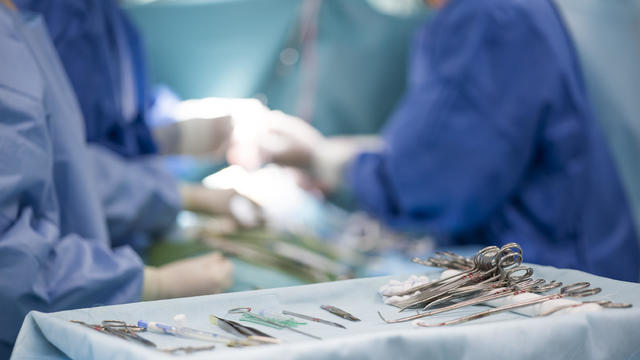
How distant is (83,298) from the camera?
1218 millimetres

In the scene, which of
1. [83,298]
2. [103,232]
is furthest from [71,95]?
[83,298]

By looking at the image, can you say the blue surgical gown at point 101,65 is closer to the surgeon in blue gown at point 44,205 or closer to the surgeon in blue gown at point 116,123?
the surgeon in blue gown at point 116,123

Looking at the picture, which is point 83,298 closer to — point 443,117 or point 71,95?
point 71,95

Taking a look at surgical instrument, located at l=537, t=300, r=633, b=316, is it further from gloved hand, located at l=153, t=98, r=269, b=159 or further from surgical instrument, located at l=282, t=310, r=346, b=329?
gloved hand, located at l=153, t=98, r=269, b=159

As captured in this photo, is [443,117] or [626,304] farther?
[443,117]

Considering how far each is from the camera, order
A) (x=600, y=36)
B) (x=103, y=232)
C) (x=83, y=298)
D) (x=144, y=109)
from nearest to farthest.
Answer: (x=83, y=298) → (x=103, y=232) → (x=600, y=36) → (x=144, y=109)

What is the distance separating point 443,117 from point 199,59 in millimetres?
1578

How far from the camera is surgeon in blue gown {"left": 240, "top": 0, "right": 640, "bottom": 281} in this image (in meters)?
2.00

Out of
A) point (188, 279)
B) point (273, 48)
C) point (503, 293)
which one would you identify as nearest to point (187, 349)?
point (503, 293)

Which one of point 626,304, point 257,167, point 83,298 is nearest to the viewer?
point 626,304

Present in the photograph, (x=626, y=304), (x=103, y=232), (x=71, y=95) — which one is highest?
(x=71, y=95)

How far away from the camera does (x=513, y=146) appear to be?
6.91 ft

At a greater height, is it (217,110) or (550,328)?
(217,110)

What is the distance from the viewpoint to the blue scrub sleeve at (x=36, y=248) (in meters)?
1.12
